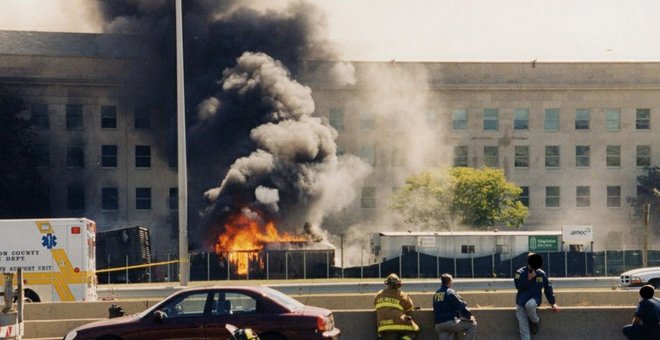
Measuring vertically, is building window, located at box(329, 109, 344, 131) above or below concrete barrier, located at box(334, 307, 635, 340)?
above

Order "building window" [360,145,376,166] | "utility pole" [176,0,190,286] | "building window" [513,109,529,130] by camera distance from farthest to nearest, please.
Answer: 1. "building window" [513,109,529,130]
2. "building window" [360,145,376,166]
3. "utility pole" [176,0,190,286]

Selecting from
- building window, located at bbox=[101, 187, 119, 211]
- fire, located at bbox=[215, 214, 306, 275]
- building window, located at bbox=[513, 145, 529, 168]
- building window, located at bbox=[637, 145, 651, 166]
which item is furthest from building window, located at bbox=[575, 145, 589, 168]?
building window, located at bbox=[101, 187, 119, 211]

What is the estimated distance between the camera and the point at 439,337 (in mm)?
20453

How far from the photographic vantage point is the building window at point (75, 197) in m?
79.8

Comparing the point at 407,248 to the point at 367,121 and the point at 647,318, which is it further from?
the point at 647,318

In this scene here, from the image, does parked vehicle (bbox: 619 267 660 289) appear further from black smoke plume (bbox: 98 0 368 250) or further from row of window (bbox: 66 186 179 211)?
row of window (bbox: 66 186 179 211)

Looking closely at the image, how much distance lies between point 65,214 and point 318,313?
6222 centimetres

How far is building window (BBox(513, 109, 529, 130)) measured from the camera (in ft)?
275

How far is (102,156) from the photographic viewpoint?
8138 cm

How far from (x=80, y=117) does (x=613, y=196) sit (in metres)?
35.3

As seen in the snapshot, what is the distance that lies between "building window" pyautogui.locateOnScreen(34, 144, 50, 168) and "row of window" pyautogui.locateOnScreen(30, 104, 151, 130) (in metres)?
1.35

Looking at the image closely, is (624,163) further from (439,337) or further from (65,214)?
(439,337)

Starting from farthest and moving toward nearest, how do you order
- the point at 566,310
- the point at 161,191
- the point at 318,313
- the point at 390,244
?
the point at 161,191 → the point at 390,244 → the point at 566,310 → the point at 318,313

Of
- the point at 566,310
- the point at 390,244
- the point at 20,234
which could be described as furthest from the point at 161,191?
the point at 566,310
